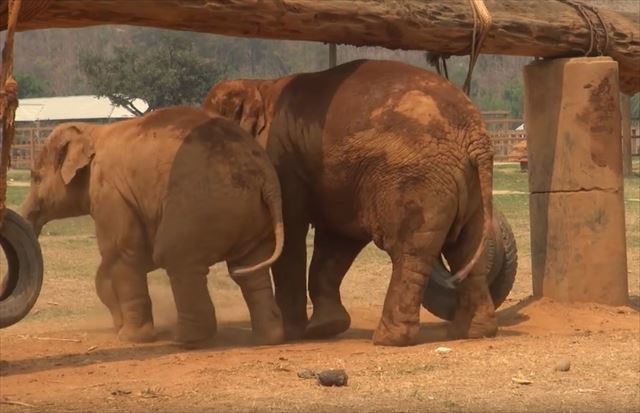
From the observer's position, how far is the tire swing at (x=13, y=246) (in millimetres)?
8125

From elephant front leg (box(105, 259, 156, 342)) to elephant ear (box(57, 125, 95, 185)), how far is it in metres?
0.82

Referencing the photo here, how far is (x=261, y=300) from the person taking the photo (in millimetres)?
9727

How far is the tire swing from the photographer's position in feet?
26.7

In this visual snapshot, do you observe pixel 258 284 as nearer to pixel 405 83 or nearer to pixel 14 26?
pixel 405 83

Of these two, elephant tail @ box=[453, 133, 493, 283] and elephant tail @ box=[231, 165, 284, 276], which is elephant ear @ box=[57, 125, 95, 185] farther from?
elephant tail @ box=[453, 133, 493, 283]

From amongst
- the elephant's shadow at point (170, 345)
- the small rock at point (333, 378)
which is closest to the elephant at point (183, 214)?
the elephant's shadow at point (170, 345)

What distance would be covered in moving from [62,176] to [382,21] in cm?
257

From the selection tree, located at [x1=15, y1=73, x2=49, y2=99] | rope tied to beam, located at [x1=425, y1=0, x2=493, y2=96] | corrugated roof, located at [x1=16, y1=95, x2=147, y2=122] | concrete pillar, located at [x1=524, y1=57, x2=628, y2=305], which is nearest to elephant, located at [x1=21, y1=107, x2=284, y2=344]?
rope tied to beam, located at [x1=425, y1=0, x2=493, y2=96]

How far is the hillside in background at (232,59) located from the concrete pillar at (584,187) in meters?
30.7

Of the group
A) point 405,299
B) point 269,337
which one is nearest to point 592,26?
point 405,299

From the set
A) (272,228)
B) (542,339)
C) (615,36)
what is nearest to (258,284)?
(272,228)

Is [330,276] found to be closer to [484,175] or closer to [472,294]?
[472,294]

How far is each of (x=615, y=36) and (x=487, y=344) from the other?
3.40m

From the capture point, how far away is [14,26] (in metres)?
8.07
